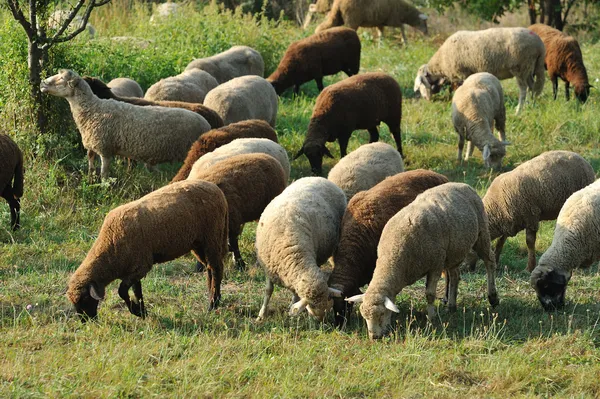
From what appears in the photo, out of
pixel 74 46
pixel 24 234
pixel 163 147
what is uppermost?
pixel 74 46

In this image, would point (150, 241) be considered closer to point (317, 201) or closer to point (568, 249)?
point (317, 201)

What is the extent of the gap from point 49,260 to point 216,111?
13.9 ft

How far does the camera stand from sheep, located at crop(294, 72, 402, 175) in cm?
1297

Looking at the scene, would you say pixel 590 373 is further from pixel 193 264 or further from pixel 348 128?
pixel 348 128

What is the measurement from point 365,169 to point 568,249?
8.71 ft

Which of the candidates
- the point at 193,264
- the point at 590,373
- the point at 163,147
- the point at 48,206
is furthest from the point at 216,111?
the point at 590,373

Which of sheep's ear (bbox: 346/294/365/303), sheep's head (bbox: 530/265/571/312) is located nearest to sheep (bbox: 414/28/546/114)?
sheep's head (bbox: 530/265/571/312)

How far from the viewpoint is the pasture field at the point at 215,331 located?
6.70 meters

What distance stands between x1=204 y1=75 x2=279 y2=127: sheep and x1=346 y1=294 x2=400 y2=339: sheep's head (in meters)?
6.30

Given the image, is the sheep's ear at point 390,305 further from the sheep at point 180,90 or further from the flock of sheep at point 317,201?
the sheep at point 180,90

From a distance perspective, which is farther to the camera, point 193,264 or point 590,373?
point 193,264

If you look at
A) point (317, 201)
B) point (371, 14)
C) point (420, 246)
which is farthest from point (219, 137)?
point (371, 14)

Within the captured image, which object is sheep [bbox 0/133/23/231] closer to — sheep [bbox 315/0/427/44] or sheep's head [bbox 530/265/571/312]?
sheep's head [bbox 530/265/571/312]

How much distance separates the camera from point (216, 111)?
43.5 ft
